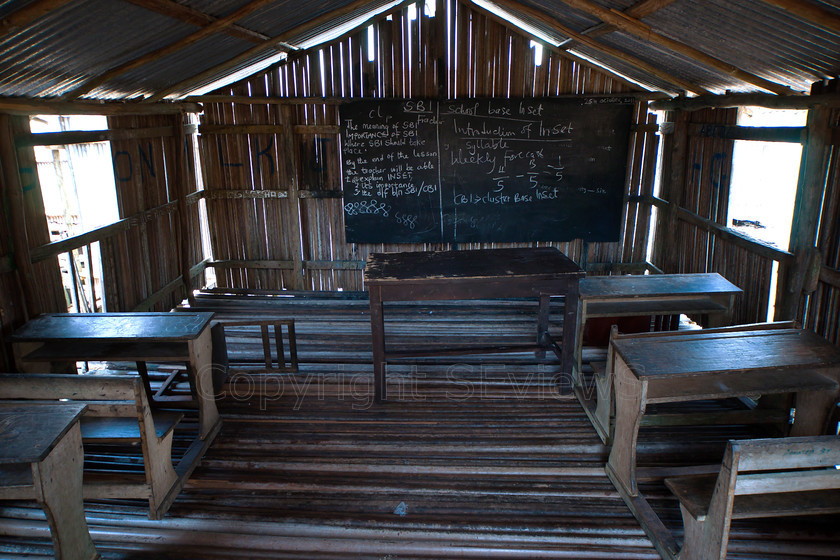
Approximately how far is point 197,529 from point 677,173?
6662mm

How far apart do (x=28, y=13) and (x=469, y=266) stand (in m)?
3.67

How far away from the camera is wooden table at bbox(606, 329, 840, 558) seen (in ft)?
12.3

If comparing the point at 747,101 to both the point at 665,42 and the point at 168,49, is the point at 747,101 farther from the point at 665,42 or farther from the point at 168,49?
the point at 168,49

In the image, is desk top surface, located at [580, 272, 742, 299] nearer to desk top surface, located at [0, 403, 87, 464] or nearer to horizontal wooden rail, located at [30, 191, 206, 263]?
desk top surface, located at [0, 403, 87, 464]

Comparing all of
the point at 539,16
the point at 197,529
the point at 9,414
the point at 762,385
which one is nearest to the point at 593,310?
the point at 762,385

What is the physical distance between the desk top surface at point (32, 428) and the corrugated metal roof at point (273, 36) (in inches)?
92.5

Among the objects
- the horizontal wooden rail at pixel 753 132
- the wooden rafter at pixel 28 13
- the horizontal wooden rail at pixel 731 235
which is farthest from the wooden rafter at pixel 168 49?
the horizontal wooden rail at pixel 731 235

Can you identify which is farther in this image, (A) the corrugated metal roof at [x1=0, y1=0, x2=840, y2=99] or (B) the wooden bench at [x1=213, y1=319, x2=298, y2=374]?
(B) the wooden bench at [x1=213, y1=319, x2=298, y2=374]

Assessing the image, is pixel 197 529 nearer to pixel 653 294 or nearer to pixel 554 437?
pixel 554 437

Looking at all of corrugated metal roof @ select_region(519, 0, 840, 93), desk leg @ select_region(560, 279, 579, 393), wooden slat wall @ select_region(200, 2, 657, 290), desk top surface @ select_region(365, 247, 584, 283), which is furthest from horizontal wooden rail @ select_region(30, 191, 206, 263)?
corrugated metal roof @ select_region(519, 0, 840, 93)

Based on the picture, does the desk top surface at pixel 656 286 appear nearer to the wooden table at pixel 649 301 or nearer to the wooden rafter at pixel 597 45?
the wooden table at pixel 649 301

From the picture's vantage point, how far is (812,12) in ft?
11.3

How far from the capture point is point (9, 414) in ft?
10.6

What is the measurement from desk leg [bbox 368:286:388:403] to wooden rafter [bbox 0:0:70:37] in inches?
113
